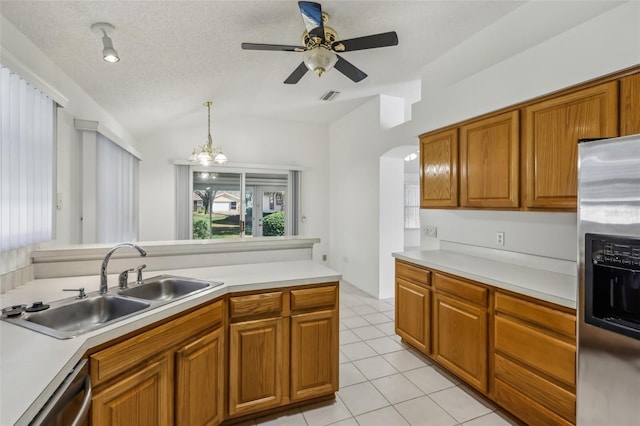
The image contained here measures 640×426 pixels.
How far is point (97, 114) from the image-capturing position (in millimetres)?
3086

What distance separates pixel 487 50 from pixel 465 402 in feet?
9.53

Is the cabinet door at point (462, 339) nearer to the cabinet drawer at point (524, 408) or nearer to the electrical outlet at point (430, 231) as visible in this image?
the cabinet drawer at point (524, 408)

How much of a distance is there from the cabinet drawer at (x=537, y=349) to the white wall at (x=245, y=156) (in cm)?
424

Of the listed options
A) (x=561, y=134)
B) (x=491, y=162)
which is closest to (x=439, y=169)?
(x=491, y=162)

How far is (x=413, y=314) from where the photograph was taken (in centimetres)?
282

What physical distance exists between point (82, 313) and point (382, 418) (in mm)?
1896

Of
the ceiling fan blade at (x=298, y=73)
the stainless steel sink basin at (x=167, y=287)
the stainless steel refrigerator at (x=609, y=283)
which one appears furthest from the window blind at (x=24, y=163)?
the stainless steel refrigerator at (x=609, y=283)

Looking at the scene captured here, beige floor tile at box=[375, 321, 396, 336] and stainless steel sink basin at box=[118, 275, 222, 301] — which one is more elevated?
stainless steel sink basin at box=[118, 275, 222, 301]

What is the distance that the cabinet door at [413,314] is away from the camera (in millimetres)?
2658

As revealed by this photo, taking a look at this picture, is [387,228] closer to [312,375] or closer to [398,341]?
[398,341]

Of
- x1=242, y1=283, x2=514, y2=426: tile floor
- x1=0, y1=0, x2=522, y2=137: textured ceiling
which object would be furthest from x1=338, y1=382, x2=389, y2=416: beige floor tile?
x1=0, y1=0, x2=522, y2=137: textured ceiling

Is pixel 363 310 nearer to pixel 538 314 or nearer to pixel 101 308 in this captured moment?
pixel 538 314

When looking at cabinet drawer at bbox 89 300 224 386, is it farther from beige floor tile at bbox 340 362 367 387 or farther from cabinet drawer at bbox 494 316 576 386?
cabinet drawer at bbox 494 316 576 386

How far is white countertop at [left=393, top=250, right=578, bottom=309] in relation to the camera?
68.7 inches
